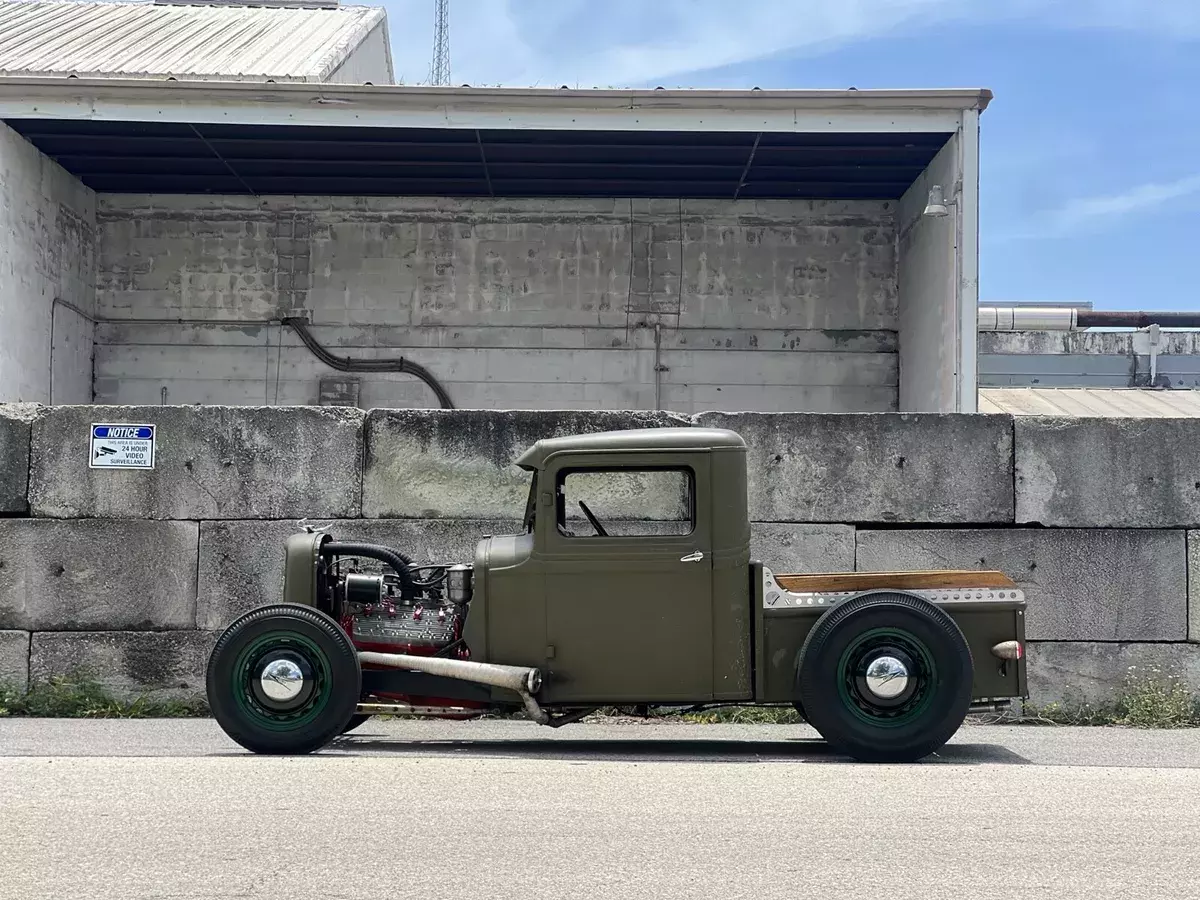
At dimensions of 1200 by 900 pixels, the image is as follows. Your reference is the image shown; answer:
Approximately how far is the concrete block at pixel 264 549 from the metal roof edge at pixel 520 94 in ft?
21.8

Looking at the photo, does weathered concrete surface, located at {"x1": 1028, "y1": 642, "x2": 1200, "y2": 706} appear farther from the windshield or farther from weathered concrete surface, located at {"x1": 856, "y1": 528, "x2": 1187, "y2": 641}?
the windshield

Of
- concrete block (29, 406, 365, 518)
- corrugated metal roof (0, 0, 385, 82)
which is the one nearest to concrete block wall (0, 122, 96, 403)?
corrugated metal roof (0, 0, 385, 82)

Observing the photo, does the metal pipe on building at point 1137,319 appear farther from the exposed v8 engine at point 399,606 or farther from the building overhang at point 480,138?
the exposed v8 engine at point 399,606

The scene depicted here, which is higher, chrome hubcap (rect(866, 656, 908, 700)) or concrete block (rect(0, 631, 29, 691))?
chrome hubcap (rect(866, 656, 908, 700))

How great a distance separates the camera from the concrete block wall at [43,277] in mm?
15039

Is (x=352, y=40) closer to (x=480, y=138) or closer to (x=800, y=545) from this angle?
(x=480, y=138)

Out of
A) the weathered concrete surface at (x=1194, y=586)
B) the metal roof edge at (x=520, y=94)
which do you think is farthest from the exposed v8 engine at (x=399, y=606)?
the metal roof edge at (x=520, y=94)

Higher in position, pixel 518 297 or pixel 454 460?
pixel 518 297

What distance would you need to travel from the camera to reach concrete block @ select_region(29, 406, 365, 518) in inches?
376

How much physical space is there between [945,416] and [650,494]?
2400mm

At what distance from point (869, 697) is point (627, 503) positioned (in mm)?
2344

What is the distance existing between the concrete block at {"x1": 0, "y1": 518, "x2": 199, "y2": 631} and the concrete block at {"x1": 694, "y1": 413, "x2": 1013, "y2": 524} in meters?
3.86

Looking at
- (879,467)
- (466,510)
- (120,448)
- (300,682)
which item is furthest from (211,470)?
(879,467)

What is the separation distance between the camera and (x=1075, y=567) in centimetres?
949
